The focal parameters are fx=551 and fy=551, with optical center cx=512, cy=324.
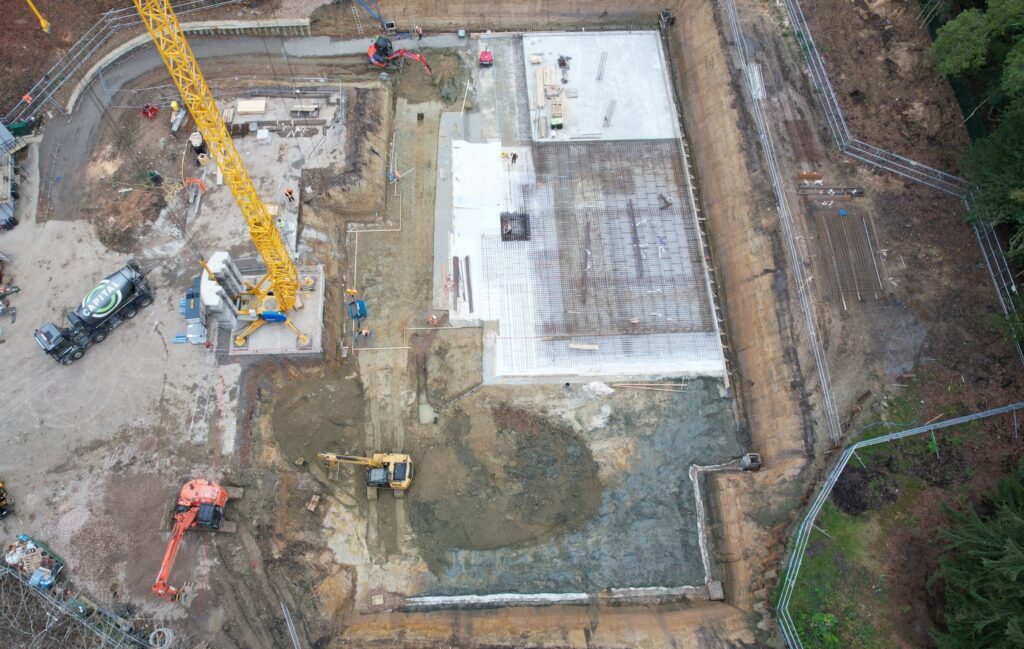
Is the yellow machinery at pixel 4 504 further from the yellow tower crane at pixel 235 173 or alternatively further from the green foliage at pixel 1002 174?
the green foliage at pixel 1002 174

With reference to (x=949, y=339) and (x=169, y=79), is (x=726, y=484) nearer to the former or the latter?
(x=949, y=339)

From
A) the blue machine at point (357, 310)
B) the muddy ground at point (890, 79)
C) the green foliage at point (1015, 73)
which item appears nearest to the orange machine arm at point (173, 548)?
the blue machine at point (357, 310)

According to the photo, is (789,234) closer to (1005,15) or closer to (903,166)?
(903,166)

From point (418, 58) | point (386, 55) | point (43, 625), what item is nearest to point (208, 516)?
point (43, 625)

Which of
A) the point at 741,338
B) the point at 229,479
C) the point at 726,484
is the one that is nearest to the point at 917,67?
the point at 741,338

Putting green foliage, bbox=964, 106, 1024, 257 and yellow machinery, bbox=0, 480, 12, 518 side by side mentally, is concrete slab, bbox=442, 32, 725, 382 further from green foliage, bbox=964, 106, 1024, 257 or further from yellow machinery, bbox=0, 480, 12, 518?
yellow machinery, bbox=0, 480, 12, 518

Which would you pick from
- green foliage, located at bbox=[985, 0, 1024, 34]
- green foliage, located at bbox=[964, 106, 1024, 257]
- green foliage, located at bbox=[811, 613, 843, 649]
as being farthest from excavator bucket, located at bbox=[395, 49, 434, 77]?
green foliage, located at bbox=[811, 613, 843, 649]
